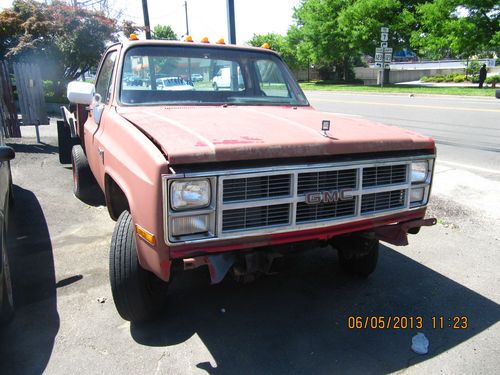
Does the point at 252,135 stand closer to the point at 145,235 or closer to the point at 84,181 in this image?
the point at 145,235

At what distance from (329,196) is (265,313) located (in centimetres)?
117

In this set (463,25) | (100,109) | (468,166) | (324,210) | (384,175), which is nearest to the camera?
(324,210)

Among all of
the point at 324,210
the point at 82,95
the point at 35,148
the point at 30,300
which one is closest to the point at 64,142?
the point at 35,148

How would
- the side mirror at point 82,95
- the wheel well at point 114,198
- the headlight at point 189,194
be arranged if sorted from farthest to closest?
the side mirror at point 82,95, the wheel well at point 114,198, the headlight at point 189,194

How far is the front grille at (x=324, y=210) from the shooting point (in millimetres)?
2855

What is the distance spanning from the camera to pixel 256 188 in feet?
8.84

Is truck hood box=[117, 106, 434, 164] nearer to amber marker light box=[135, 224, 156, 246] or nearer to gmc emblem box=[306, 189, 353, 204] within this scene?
gmc emblem box=[306, 189, 353, 204]

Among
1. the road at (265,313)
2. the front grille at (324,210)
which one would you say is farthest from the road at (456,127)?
the front grille at (324,210)

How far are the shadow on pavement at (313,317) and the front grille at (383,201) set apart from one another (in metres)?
0.66

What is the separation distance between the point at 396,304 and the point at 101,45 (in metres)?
17.5

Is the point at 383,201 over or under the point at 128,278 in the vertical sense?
over

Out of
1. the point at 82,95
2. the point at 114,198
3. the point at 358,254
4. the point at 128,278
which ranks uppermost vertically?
the point at 82,95

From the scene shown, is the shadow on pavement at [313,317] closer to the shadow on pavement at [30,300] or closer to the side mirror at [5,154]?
the shadow on pavement at [30,300]

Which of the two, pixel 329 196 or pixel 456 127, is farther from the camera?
pixel 456 127
